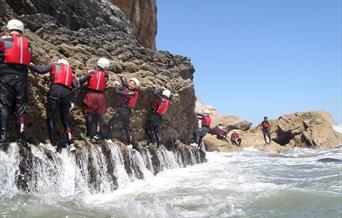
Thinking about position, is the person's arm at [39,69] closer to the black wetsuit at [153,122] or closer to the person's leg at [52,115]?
the person's leg at [52,115]

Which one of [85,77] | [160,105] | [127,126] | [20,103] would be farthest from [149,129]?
[20,103]

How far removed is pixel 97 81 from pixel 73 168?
8.63 ft

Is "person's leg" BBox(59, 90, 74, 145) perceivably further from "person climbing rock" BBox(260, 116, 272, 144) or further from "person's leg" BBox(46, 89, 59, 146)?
"person climbing rock" BBox(260, 116, 272, 144)

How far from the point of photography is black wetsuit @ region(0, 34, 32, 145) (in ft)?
27.2

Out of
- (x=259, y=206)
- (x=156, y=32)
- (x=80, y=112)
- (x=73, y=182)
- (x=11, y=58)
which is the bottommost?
(x=259, y=206)

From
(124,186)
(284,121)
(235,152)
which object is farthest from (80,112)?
(284,121)

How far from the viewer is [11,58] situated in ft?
27.3

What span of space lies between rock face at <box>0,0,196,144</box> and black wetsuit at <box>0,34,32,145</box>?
1.04 metres

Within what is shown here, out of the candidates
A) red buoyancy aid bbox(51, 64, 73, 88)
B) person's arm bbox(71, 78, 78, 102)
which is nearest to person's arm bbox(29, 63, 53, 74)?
red buoyancy aid bbox(51, 64, 73, 88)

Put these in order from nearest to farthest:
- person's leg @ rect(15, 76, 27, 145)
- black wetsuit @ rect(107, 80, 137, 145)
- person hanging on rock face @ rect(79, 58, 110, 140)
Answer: person's leg @ rect(15, 76, 27, 145), person hanging on rock face @ rect(79, 58, 110, 140), black wetsuit @ rect(107, 80, 137, 145)

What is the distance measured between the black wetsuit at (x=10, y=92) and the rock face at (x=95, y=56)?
1.04 meters

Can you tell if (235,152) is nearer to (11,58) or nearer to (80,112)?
(80,112)

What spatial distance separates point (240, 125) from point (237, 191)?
3000 centimetres

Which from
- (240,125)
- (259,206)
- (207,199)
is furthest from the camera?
(240,125)
